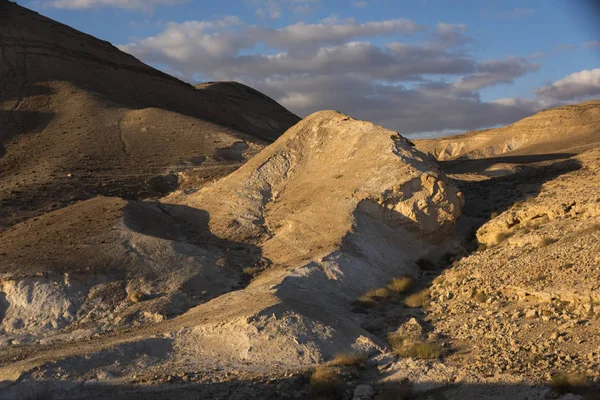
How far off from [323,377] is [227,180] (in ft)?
43.4

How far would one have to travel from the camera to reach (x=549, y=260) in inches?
573

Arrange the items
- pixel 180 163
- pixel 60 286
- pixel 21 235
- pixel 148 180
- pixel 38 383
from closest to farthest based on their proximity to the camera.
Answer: pixel 38 383
pixel 60 286
pixel 21 235
pixel 148 180
pixel 180 163

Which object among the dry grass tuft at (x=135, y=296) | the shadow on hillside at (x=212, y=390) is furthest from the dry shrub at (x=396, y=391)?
the dry grass tuft at (x=135, y=296)

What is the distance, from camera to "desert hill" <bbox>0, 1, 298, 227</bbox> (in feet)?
91.4

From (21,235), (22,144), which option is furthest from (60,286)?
(22,144)

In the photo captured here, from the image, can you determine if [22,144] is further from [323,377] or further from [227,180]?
[323,377]

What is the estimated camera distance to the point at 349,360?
1168 cm

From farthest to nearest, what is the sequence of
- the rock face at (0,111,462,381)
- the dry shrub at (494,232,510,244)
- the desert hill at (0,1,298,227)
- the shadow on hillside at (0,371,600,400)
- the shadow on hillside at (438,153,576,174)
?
1. the shadow on hillside at (438,153,576,174)
2. the desert hill at (0,1,298,227)
3. the dry shrub at (494,232,510,244)
4. the rock face at (0,111,462,381)
5. the shadow on hillside at (0,371,600,400)

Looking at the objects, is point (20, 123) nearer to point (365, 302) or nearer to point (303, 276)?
point (303, 276)

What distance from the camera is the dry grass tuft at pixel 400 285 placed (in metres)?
16.5

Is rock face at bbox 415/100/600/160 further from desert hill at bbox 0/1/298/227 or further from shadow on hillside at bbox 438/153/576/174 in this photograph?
desert hill at bbox 0/1/298/227

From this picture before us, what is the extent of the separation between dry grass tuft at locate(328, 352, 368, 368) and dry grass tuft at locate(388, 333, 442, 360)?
2.36 feet

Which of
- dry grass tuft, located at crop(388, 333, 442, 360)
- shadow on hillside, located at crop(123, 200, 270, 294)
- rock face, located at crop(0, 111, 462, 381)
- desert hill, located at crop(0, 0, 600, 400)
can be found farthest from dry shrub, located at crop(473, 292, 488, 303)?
shadow on hillside, located at crop(123, 200, 270, 294)

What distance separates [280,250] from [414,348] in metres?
7.38
